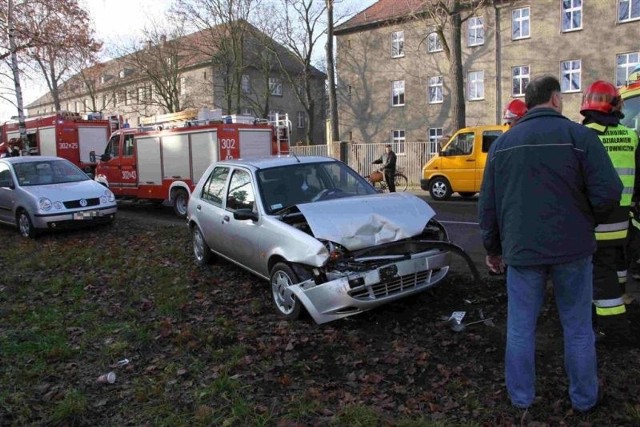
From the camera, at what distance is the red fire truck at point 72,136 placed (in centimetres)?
2022

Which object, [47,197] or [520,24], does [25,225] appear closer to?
[47,197]

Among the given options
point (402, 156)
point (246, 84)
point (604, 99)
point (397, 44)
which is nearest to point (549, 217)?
point (604, 99)

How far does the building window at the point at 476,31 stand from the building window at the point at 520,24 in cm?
174

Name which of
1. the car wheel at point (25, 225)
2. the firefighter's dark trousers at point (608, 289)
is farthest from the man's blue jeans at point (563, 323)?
the car wheel at point (25, 225)

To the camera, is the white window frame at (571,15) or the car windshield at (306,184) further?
the white window frame at (571,15)

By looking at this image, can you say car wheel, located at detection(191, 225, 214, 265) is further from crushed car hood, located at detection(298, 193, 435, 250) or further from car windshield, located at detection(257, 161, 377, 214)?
crushed car hood, located at detection(298, 193, 435, 250)

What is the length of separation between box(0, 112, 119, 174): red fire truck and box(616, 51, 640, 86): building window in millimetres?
22642

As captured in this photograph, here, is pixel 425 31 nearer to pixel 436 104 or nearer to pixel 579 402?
pixel 436 104

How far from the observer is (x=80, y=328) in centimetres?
533

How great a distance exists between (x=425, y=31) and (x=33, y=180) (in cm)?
2531

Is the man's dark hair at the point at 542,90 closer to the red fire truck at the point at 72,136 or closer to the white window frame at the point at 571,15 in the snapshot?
the red fire truck at the point at 72,136

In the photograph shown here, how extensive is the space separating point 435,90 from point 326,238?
29210 mm

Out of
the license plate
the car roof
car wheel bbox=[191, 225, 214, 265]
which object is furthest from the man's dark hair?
the license plate

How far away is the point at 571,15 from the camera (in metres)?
26.8
